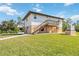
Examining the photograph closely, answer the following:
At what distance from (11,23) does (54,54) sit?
12917 millimetres

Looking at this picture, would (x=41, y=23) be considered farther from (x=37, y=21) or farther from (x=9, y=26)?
(x=9, y=26)

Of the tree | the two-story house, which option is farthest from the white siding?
the tree

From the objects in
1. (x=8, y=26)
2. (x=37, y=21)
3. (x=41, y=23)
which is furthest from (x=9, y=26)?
(x=41, y=23)

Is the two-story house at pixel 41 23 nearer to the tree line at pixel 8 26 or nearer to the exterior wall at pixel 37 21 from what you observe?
the exterior wall at pixel 37 21

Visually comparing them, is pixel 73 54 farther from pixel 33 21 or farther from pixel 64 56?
pixel 33 21

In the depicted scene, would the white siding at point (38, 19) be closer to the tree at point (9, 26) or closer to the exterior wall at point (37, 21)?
the exterior wall at point (37, 21)

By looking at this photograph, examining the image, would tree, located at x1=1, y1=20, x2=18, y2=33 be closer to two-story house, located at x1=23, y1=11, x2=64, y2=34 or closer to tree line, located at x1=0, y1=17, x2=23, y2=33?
tree line, located at x1=0, y1=17, x2=23, y2=33

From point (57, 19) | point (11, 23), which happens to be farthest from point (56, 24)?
point (11, 23)

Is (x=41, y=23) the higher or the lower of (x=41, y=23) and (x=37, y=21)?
the lower

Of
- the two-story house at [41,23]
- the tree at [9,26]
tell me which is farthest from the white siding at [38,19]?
the tree at [9,26]

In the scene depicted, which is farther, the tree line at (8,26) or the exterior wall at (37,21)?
the tree line at (8,26)

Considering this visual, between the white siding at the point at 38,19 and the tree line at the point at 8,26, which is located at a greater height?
the white siding at the point at 38,19

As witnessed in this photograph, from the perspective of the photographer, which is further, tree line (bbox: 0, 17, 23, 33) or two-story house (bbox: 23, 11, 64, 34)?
tree line (bbox: 0, 17, 23, 33)

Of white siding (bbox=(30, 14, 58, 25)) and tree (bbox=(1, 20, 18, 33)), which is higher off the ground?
white siding (bbox=(30, 14, 58, 25))
